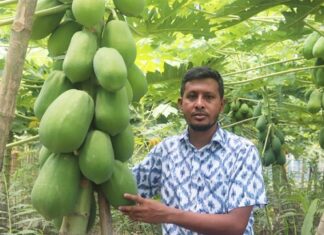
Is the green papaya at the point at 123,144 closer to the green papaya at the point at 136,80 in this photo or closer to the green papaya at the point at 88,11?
the green papaya at the point at 136,80

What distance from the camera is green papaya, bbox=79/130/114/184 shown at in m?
1.49

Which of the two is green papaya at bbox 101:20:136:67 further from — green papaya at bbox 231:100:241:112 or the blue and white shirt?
green papaya at bbox 231:100:241:112

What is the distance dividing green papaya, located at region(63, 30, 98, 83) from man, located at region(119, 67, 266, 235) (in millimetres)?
807

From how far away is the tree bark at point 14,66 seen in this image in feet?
4.06

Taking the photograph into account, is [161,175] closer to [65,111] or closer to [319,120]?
[65,111]

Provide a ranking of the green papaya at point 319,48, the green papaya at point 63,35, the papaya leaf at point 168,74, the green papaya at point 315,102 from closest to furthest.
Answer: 1. the green papaya at point 63,35
2. the green papaya at point 319,48
3. the papaya leaf at point 168,74
4. the green papaya at point 315,102

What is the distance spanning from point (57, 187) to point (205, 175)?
1.02 meters

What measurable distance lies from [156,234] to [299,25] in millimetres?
3609

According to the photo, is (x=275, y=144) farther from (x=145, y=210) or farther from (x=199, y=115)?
(x=145, y=210)

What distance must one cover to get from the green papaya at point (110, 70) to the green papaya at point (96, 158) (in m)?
0.13

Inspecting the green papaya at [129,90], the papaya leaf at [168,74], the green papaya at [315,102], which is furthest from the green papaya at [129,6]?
the green papaya at [315,102]

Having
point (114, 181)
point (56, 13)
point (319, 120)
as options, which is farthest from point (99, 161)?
point (319, 120)

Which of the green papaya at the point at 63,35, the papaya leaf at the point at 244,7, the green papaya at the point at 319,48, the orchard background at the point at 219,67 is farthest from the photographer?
the green papaya at the point at 319,48

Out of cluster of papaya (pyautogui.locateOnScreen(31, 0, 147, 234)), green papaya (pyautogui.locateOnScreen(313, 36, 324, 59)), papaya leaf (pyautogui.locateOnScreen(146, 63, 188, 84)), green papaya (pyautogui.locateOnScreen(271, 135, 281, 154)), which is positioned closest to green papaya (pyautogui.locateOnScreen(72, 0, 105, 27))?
cluster of papaya (pyautogui.locateOnScreen(31, 0, 147, 234))
